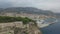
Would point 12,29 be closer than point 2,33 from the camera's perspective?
No

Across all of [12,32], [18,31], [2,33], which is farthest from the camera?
[18,31]

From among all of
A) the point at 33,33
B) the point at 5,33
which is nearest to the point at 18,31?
the point at 5,33

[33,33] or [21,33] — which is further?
[33,33]

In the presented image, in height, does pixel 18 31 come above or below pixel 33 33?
above

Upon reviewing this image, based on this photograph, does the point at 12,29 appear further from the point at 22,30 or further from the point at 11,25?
the point at 22,30

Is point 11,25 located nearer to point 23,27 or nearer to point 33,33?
point 23,27

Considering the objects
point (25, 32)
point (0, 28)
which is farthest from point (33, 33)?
point (0, 28)

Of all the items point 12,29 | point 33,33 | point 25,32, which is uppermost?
point 12,29

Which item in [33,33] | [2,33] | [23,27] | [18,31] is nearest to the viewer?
[2,33]

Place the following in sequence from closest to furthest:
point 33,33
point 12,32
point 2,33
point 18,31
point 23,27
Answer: point 2,33, point 12,32, point 18,31, point 23,27, point 33,33
